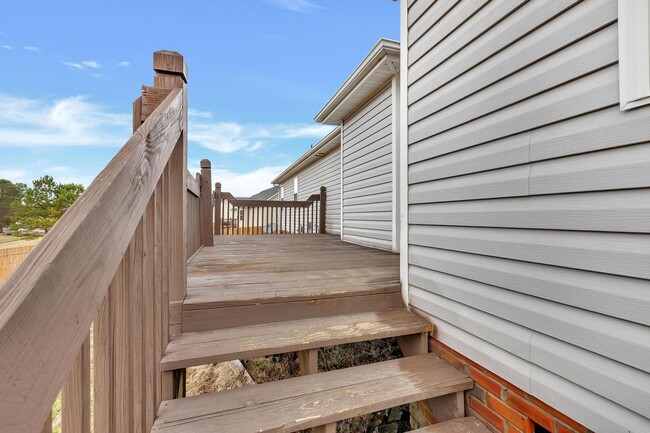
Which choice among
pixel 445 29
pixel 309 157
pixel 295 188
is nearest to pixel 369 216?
pixel 445 29

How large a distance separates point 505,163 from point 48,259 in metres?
1.61

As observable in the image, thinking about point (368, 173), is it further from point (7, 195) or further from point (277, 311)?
point (7, 195)

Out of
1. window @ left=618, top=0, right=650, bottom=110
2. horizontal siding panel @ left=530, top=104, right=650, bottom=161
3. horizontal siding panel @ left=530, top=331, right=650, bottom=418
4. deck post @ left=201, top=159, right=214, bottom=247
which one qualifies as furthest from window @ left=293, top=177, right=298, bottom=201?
window @ left=618, top=0, right=650, bottom=110

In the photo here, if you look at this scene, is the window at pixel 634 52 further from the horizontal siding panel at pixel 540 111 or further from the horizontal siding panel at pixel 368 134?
the horizontal siding panel at pixel 368 134

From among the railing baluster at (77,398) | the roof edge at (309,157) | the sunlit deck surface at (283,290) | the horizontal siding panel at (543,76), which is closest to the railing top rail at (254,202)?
the roof edge at (309,157)

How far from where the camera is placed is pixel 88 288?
0.59m

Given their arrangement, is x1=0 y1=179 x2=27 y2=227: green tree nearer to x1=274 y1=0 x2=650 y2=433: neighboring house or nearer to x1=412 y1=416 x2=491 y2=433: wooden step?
x1=274 y1=0 x2=650 y2=433: neighboring house

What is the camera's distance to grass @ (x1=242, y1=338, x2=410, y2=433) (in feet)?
6.58

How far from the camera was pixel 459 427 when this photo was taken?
1442 mm

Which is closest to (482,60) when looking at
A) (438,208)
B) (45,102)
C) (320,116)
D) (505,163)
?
(505,163)

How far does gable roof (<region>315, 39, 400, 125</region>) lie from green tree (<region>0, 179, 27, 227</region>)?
22.9 metres

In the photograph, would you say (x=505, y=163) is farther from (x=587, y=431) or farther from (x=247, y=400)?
(x=247, y=400)

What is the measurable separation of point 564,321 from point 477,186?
702 mm

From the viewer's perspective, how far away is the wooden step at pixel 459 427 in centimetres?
141
